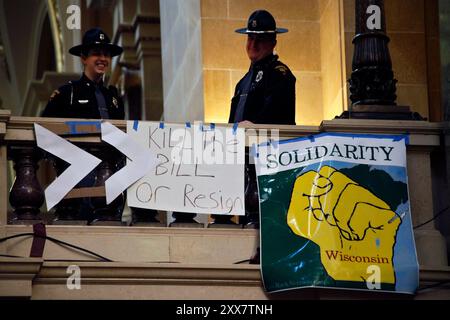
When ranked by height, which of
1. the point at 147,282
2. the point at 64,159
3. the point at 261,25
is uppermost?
the point at 261,25

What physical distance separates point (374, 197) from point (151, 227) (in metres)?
2.11

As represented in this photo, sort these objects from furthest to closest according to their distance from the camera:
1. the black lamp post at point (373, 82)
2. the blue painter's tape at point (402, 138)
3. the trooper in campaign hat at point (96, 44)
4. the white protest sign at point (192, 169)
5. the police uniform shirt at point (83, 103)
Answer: the trooper in campaign hat at point (96, 44)
the police uniform shirt at point (83, 103)
the black lamp post at point (373, 82)
the blue painter's tape at point (402, 138)
the white protest sign at point (192, 169)

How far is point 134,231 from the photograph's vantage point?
16594mm

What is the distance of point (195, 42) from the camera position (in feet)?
72.7

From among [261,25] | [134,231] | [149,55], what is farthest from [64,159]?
[149,55]

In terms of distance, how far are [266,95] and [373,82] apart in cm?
109

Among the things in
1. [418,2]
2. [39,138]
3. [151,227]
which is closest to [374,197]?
[151,227]

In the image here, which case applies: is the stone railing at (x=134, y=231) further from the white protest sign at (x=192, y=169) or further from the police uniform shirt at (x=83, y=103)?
the police uniform shirt at (x=83, y=103)

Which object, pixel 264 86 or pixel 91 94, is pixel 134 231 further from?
pixel 264 86

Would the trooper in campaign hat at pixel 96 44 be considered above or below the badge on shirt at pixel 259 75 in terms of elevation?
above

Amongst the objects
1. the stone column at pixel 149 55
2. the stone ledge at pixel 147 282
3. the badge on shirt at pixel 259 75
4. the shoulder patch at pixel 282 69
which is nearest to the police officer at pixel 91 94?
the badge on shirt at pixel 259 75

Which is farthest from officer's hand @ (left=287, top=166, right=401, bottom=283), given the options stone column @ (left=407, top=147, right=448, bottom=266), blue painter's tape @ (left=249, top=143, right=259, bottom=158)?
blue painter's tape @ (left=249, top=143, right=259, bottom=158)

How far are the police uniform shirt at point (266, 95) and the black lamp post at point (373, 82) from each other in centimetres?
62

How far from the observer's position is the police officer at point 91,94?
18062 mm
